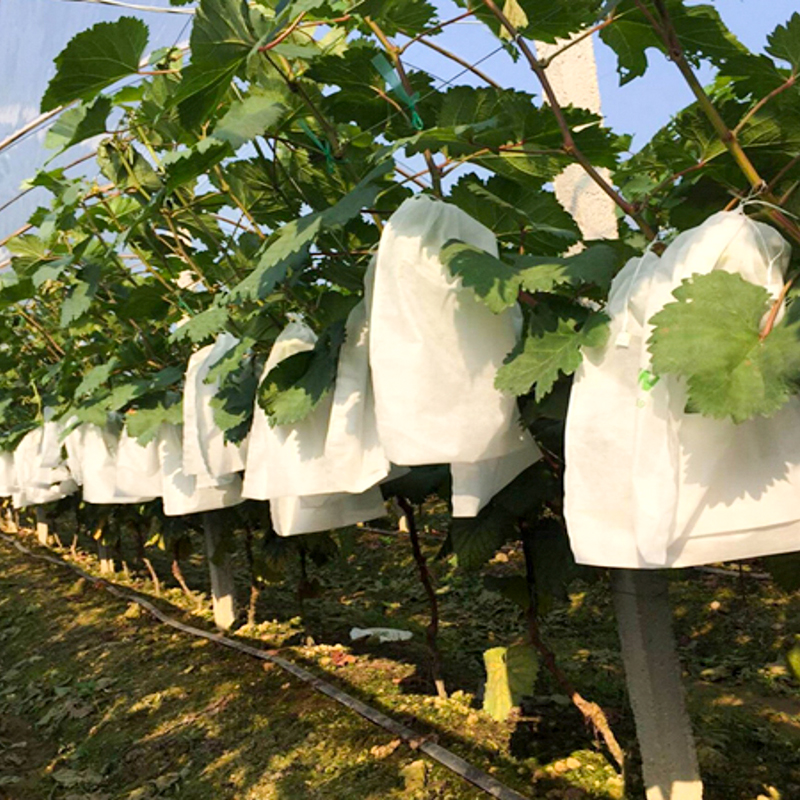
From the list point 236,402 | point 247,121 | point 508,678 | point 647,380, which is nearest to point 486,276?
point 647,380

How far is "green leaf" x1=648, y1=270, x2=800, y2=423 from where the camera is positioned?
1.08m

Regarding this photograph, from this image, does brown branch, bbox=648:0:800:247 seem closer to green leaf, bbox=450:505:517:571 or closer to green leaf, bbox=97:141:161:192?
green leaf, bbox=450:505:517:571

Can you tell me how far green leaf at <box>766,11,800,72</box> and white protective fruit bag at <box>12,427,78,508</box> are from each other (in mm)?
5003

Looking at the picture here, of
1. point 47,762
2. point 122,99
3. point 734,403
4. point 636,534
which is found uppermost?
point 122,99

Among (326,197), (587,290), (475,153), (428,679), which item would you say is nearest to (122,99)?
(326,197)

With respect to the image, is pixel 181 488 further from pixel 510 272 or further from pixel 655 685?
pixel 510 272

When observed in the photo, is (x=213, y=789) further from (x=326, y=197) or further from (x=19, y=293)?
(x=326, y=197)

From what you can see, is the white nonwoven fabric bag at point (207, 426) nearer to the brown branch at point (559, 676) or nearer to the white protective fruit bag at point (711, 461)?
the brown branch at point (559, 676)

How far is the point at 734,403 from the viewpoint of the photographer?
3.52 feet

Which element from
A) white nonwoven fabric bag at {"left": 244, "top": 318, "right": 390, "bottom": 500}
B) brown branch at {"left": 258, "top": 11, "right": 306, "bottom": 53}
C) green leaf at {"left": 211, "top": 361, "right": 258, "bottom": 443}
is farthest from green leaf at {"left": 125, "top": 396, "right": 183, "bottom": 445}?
brown branch at {"left": 258, "top": 11, "right": 306, "bottom": 53}

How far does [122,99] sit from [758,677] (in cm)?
300

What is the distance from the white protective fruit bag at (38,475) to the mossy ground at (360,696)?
88 cm

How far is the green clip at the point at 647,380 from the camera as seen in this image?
1.21 metres

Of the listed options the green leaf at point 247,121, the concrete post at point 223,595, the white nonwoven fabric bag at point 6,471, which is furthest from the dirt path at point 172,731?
the white nonwoven fabric bag at point 6,471
